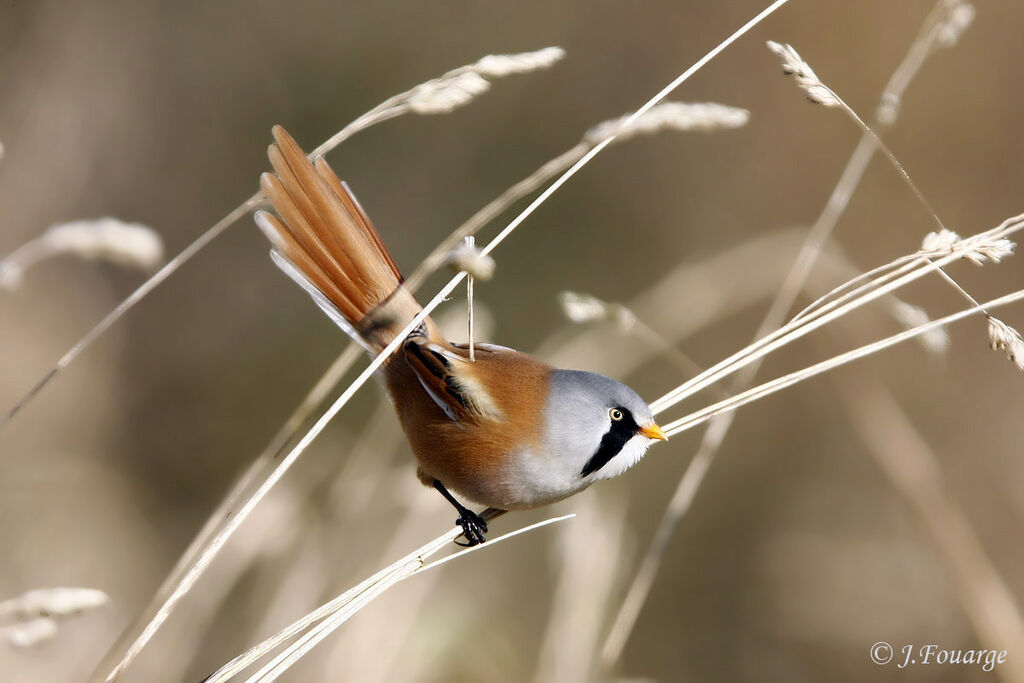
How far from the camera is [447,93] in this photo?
2.05 m

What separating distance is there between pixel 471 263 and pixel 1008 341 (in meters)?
1.22

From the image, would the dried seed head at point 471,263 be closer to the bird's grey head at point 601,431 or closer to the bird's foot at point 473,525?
the bird's grey head at point 601,431

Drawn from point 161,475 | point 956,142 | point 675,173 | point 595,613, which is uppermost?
point 675,173

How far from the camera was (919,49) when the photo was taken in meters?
2.64

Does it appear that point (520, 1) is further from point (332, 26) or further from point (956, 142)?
point (956, 142)

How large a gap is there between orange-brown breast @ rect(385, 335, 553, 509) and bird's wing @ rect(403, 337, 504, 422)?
0.04ft

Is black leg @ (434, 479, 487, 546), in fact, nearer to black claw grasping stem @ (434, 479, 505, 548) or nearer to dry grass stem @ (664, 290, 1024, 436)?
black claw grasping stem @ (434, 479, 505, 548)

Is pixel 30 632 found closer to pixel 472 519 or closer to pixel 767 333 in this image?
pixel 472 519

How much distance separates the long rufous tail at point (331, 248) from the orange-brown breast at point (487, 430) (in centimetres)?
25

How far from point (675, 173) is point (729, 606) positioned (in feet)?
10.3

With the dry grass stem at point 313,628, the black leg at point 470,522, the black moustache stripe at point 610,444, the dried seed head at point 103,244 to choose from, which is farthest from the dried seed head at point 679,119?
the black leg at point 470,522

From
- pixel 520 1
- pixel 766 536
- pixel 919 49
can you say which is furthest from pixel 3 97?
pixel 766 536

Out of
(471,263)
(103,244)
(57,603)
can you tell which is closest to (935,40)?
(471,263)

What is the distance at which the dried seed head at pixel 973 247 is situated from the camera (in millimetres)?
2012
